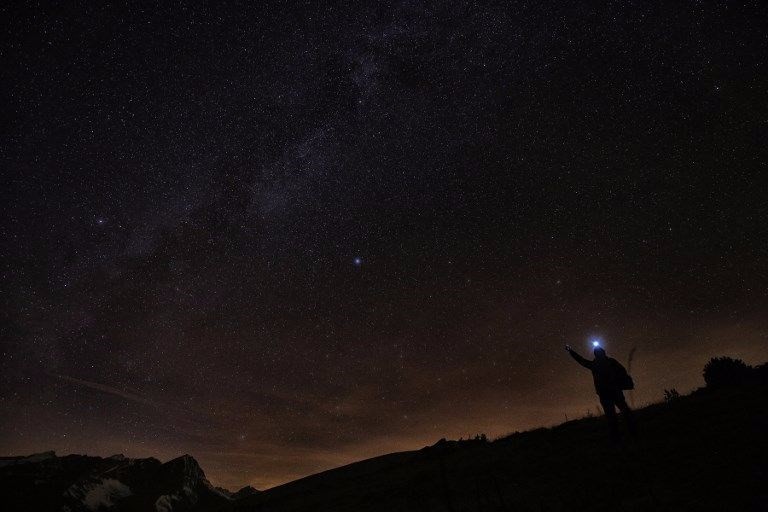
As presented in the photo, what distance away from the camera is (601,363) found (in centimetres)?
878

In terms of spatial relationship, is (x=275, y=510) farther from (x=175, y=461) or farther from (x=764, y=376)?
(x=175, y=461)

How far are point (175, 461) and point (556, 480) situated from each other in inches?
2136

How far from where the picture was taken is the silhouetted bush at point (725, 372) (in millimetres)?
12094

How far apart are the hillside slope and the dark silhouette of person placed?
0.43 m

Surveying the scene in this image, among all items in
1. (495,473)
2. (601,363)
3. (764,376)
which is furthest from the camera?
(764,376)

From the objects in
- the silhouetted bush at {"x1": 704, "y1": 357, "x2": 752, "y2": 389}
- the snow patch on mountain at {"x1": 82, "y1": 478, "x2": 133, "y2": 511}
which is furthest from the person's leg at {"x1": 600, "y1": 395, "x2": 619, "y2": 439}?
the snow patch on mountain at {"x1": 82, "y1": 478, "x2": 133, "y2": 511}

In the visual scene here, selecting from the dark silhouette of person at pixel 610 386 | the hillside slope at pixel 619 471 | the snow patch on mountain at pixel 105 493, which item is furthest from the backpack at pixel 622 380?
the snow patch on mountain at pixel 105 493

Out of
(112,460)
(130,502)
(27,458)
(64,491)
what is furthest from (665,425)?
(27,458)

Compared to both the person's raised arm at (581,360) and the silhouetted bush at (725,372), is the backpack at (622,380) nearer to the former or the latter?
the person's raised arm at (581,360)

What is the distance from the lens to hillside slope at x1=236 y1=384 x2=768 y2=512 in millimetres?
5258

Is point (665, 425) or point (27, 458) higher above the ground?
point (27, 458)

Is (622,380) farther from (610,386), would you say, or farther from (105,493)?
(105,493)

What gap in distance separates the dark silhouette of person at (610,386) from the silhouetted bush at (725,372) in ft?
19.7

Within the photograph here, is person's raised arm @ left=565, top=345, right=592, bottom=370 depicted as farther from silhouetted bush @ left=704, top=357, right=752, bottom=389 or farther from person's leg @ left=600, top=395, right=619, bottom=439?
silhouetted bush @ left=704, top=357, right=752, bottom=389
